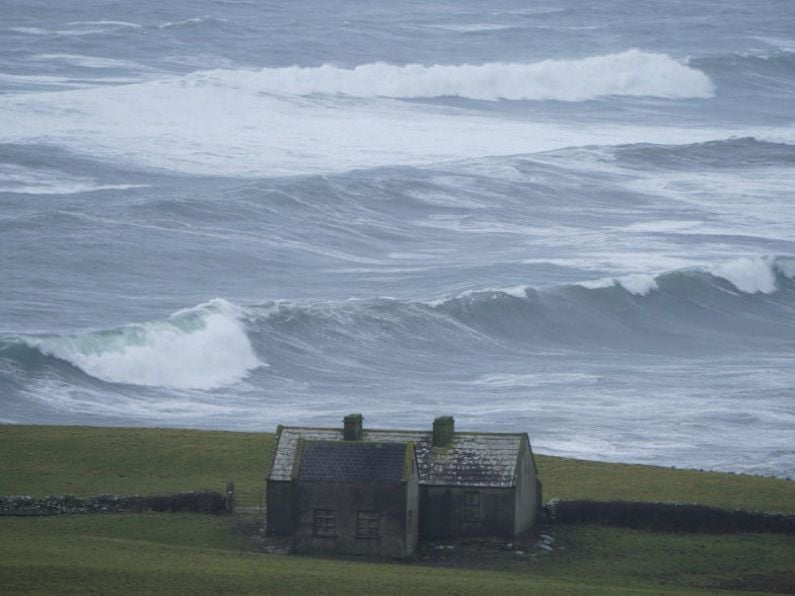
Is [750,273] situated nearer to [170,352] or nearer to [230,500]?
[170,352]

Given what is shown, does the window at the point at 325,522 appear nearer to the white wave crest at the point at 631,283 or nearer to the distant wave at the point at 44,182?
the white wave crest at the point at 631,283

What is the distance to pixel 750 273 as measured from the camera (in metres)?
59.4

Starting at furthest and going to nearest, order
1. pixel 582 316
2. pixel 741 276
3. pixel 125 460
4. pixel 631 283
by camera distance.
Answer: pixel 741 276, pixel 631 283, pixel 582 316, pixel 125 460

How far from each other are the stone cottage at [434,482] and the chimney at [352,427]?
2 centimetres

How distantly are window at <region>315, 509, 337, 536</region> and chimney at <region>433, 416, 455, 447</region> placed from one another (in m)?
2.41

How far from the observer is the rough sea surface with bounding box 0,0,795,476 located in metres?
44.3

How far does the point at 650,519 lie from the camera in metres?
30.6

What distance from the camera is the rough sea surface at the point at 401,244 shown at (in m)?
44.3

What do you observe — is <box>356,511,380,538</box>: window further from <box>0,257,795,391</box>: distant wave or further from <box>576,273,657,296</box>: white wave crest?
<box>576,273,657,296</box>: white wave crest

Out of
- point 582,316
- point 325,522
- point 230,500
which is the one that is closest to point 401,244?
point 582,316

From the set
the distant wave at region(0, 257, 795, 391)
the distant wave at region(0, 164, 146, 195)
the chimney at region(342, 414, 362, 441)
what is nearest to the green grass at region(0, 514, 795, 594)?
the chimney at region(342, 414, 362, 441)

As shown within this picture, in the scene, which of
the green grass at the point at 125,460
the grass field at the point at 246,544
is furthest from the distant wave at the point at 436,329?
the grass field at the point at 246,544

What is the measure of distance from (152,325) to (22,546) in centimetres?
2224

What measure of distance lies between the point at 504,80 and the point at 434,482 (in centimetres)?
8300
